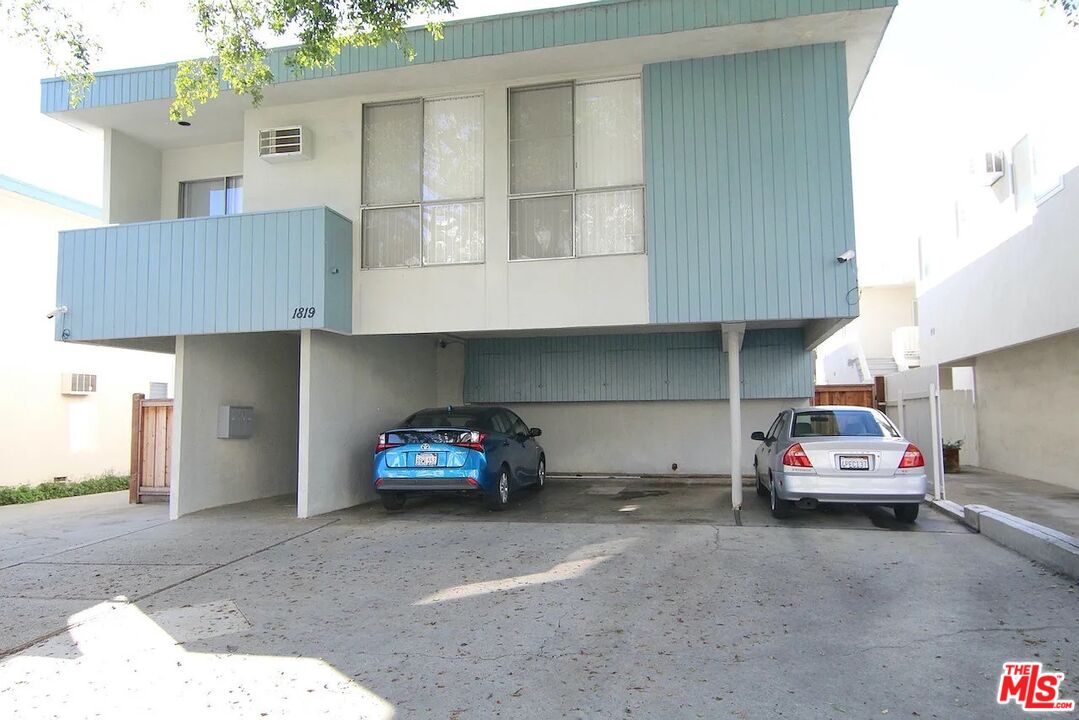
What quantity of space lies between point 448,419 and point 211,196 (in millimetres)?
5834

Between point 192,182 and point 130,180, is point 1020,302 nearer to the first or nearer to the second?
point 192,182

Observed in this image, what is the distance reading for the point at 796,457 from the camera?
7734mm

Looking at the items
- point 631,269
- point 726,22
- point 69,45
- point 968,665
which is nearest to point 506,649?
point 968,665

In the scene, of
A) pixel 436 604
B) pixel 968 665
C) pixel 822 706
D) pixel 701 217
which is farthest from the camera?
pixel 701 217

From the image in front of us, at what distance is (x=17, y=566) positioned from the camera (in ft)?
22.6

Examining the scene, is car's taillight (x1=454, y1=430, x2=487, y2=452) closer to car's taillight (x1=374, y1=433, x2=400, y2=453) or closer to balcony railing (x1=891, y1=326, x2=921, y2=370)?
car's taillight (x1=374, y1=433, x2=400, y2=453)

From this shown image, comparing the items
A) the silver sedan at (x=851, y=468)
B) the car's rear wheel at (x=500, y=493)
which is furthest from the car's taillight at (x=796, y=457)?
the car's rear wheel at (x=500, y=493)

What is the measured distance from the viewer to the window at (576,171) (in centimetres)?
877

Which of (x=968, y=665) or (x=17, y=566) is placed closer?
(x=968, y=665)

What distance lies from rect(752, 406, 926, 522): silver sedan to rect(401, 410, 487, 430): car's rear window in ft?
12.0

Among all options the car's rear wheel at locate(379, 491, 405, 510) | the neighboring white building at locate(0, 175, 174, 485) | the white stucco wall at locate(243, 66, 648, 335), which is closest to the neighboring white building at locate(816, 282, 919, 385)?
the white stucco wall at locate(243, 66, 648, 335)

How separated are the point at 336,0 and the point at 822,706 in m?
7.34

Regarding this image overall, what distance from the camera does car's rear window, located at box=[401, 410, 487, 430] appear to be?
913 cm

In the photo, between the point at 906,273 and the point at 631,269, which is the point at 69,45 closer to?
the point at 631,269
